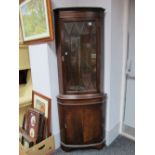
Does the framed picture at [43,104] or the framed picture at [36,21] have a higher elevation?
the framed picture at [36,21]

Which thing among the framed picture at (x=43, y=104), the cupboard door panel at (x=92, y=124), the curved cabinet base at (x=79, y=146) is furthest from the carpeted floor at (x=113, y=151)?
the framed picture at (x=43, y=104)

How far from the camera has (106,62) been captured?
7.36ft

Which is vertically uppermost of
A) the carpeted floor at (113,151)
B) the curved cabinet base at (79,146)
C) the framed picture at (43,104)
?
the framed picture at (43,104)

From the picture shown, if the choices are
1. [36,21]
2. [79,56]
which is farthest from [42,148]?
[36,21]

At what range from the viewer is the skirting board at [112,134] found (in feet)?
7.82

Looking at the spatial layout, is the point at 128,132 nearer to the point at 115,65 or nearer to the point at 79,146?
the point at 79,146

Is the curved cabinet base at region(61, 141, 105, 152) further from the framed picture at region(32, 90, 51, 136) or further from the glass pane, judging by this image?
the glass pane

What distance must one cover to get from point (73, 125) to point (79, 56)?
92cm

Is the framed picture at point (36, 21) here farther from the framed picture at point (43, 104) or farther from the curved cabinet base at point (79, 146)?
the curved cabinet base at point (79, 146)


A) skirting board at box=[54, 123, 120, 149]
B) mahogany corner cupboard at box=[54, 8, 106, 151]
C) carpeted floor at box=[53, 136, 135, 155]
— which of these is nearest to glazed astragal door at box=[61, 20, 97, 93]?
mahogany corner cupboard at box=[54, 8, 106, 151]
